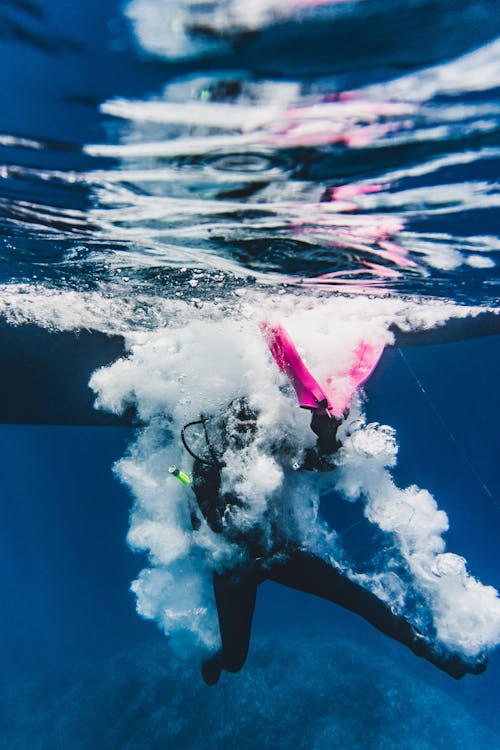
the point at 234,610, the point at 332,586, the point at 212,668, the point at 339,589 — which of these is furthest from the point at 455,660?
the point at 212,668

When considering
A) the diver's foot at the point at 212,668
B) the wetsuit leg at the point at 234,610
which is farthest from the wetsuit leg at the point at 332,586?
the diver's foot at the point at 212,668

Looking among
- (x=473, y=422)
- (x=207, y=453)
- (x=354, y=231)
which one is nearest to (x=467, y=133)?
(x=354, y=231)

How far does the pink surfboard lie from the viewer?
5566 millimetres

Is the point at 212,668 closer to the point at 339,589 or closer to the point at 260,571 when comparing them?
the point at 260,571

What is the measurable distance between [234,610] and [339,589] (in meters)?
1.85

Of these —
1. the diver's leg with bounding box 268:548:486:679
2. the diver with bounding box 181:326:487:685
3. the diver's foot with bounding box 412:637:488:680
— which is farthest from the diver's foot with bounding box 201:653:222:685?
the diver's foot with bounding box 412:637:488:680

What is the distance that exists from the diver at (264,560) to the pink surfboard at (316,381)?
0.10 feet

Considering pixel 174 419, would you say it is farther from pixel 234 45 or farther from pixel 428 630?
pixel 234 45

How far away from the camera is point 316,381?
5.66 m

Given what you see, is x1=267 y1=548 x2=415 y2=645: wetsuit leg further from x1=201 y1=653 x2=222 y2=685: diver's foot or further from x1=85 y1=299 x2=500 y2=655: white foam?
x1=201 y1=653 x2=222 y2=685: diver's foot

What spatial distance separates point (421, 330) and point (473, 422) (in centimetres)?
1942

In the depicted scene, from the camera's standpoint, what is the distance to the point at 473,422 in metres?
28.3

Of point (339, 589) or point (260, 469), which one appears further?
point (339, 589)

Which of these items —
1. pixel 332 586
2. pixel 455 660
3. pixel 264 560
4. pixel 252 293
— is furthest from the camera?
pixel 252 293
